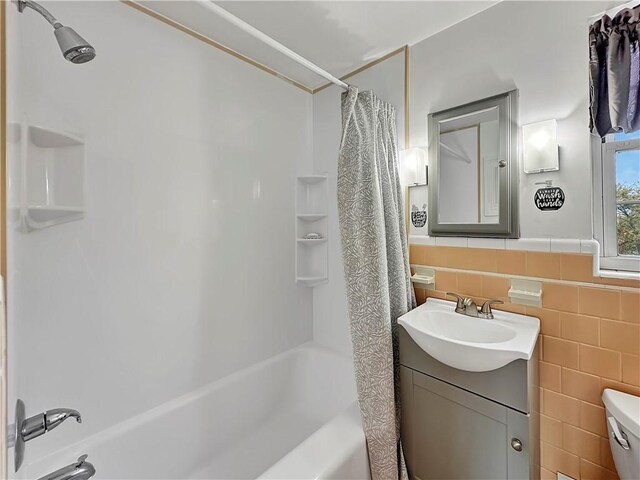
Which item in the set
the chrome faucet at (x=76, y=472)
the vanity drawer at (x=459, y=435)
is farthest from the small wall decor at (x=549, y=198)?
the chrome faucet at (x=76, y=472)

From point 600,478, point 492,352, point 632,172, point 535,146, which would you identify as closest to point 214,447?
point 492,352

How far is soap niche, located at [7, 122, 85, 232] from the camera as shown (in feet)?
3.61

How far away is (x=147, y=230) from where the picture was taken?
147 centimetres

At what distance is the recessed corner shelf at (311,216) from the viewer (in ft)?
7.03

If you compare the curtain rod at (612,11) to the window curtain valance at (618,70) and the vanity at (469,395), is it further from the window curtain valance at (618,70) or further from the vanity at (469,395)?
the vanity at (469,395)

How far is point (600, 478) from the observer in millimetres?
1150

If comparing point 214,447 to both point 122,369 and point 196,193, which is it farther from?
point 196,193

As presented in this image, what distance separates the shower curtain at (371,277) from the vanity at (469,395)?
0.31 feet

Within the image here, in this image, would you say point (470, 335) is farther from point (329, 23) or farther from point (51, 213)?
point (51, 213)

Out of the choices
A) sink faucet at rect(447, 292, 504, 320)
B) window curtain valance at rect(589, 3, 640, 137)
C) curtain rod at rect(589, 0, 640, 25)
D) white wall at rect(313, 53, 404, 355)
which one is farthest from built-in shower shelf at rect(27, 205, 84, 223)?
curtain rod at rect(589, 0, 640, 25)

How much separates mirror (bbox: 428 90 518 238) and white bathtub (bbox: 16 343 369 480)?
3.63 ft

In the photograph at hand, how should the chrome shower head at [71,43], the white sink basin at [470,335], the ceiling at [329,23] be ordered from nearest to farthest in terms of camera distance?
1. the chrome shower head at [71,43]
2. the white sink basin at [470,335]
3. the ceiling at [329,23]

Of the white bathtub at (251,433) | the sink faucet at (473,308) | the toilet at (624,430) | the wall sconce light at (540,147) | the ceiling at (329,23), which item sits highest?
the ceiling at (329,23)

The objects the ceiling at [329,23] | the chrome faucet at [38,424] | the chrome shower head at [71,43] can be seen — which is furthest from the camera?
the ceiling at [329,23]
